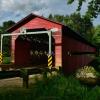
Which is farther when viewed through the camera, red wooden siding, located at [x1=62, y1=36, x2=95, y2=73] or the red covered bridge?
red wooden siding, located at [x1=62, y1=36, x2=95, y2=73]

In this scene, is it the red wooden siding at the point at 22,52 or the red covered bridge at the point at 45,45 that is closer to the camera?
the red covered bridge at the point at 45,45

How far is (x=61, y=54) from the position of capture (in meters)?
28.9

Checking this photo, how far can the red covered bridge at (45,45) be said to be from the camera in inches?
1139

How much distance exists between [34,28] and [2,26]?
5656cm

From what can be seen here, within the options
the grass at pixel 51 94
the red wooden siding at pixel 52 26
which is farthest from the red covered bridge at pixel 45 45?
the grass at pixel 51 94

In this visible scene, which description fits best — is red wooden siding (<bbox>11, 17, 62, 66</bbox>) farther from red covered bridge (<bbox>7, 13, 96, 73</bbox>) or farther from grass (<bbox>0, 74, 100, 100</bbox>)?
grass (<bbox>0, 74, 100, 100</bbox>)

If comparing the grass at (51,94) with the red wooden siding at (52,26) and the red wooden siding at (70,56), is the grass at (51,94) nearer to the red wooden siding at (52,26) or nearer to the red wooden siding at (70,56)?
the red wooden siding at (52,26)

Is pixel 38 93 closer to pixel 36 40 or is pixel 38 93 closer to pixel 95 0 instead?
pixel 95 0

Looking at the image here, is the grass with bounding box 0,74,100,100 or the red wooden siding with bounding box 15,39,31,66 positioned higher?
the red wooden siding with bounding box 15,39,31,66

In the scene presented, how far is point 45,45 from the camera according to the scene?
124 ft

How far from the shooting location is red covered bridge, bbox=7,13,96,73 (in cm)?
2894

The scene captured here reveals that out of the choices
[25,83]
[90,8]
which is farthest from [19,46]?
[25,83]

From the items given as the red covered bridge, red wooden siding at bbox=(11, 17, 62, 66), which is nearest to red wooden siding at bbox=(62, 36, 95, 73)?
the red covered bridge

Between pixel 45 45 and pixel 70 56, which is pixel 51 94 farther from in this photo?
pixel 45 45
